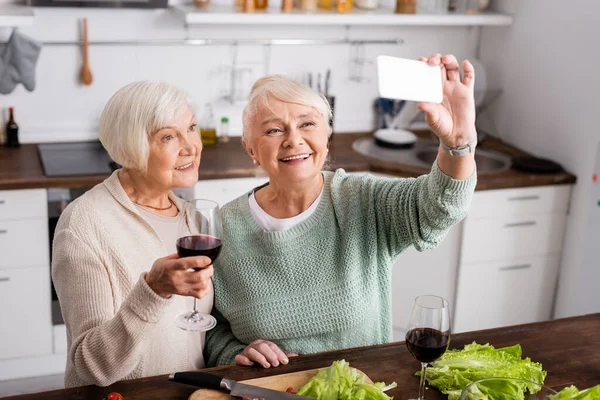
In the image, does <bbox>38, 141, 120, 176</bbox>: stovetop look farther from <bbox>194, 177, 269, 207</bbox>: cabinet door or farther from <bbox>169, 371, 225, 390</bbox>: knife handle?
<bbox>169, 371, 225, 390</bbox>: knife handle

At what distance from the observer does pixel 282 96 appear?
201cm

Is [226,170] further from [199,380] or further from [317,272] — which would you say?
[199,380]

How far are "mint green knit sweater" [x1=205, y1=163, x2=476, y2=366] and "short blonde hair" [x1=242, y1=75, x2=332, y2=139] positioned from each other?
249 mm

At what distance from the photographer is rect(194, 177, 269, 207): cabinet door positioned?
3.37m

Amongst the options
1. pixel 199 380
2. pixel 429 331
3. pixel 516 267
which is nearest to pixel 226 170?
pixel 516 267

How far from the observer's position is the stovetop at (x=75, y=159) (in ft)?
10.8

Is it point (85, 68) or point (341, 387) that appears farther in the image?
point (85, 68)

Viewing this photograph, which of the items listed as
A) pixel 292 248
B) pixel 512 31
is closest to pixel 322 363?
pixel 292 248

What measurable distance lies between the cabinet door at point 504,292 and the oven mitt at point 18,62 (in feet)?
7.10

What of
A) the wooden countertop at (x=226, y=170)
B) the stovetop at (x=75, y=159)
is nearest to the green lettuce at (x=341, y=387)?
the wooden countertop at (x=226, y=170)

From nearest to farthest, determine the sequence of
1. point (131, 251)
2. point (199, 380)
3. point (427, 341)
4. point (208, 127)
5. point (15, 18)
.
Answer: point (427, 341), point (199, 380), point (131, 251), point (15, 18), point (208, 127)

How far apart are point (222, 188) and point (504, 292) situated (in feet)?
4.76

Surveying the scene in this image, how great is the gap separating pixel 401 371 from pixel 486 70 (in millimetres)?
2780

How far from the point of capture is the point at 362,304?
2051 millimetres
